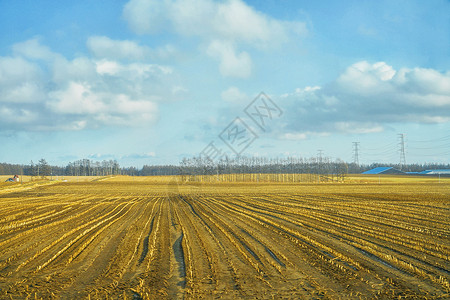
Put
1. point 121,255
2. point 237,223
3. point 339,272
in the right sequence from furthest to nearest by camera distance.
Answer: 1. point 237,223
2. point 121,255
3. point 339,272

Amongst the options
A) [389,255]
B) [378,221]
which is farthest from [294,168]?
[389,255]

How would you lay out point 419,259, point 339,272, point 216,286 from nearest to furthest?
1. point 216,286
2. point 339,272
3. point 419,259

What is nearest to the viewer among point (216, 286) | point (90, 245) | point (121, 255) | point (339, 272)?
point (216, 286)

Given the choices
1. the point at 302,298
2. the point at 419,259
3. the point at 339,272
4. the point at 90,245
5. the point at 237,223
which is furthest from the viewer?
the point at 237,223

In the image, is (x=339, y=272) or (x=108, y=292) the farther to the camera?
(x=339, y=272)

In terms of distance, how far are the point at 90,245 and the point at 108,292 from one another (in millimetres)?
5759

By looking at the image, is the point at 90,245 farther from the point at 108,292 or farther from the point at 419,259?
the point at 419,259

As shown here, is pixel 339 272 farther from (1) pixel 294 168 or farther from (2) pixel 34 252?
(1) pixel 294 168

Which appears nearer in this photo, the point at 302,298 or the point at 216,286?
the point at 302,298

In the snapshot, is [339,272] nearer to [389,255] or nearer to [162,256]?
[389,255]

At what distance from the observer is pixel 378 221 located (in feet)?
61.0

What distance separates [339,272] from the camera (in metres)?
9.31

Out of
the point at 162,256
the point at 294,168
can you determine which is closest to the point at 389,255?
the point at 162,256

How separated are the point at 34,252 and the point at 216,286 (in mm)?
7606
